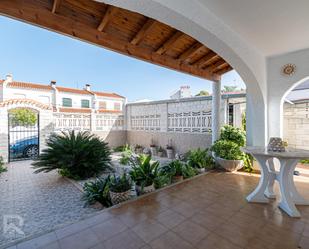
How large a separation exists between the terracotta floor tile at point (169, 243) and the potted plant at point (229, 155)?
295 cm

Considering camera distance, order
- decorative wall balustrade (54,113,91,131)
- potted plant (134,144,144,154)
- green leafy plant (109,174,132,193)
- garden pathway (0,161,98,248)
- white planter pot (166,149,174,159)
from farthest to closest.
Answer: potted plant (134,144,144,154)
decorative wall balustrade (54,113,91,131)
white planter pot (166,149,174,159)
green leafy plant (109,174,132,193)
garden pathway (0,161,98,248)

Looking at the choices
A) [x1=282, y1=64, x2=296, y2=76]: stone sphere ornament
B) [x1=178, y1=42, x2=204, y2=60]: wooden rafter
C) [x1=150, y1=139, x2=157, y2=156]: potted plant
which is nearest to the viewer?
[x1=178, y1=42, x2=204, y2=60]: wooden rafter

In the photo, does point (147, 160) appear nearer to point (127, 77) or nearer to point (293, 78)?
point (293, 78)

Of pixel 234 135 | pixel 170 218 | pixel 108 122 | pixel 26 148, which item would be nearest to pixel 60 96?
pixel 108 122

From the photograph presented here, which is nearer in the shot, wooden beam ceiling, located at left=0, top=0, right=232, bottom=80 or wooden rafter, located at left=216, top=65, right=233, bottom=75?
wooden beam ceiling, located at left=0, top=0, right=232, bottom=80

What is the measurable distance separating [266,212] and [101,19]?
12.6 ft

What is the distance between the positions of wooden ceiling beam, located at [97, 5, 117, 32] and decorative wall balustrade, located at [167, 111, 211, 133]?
4.92 metres

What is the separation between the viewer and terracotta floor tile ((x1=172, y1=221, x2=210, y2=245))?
187 cm

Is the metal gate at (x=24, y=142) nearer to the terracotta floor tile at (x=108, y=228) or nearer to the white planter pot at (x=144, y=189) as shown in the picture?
the white planter pot at (x=144, y=189)

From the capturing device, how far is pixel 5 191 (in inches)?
141

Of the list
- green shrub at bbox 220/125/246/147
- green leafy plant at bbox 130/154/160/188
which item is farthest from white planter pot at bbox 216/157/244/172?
green leafy plant at bbox 130/154/160/188

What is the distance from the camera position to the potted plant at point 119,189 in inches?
108

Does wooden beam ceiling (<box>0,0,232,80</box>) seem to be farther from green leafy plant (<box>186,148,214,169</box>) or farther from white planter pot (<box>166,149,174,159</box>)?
white planter pot (<box>166,149,174,159</box>)

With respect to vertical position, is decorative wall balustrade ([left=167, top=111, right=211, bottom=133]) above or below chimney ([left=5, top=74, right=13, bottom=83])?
below
